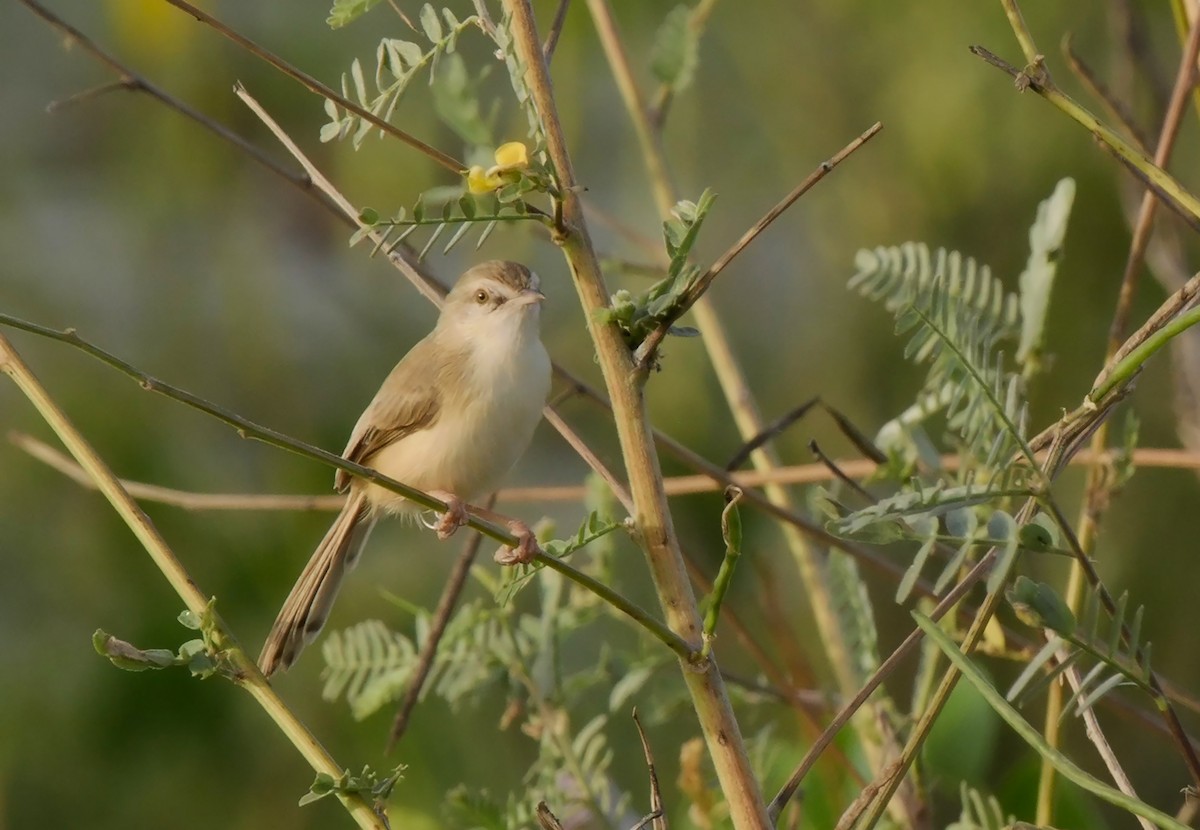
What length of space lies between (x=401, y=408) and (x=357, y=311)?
6.09 feet

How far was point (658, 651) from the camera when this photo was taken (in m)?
1.70

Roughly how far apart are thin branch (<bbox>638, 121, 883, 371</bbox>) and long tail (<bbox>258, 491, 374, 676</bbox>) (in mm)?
1084

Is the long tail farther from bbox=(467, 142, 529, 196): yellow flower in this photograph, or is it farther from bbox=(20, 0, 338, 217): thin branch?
bbox=(467, 142, 529, 196): yellow flower

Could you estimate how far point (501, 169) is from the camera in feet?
3.12

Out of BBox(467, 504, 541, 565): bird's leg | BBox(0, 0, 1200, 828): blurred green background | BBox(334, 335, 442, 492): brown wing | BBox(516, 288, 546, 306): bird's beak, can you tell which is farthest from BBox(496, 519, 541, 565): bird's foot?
BBox(0, 0, 1200, 828): blurred green background

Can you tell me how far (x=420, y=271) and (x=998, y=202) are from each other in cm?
243

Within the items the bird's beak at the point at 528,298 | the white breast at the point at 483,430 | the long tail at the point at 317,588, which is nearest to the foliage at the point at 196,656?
the long tail at the point at 317,588

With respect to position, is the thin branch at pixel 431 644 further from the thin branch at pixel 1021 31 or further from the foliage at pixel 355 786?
the thin branch at pixel 1021 31

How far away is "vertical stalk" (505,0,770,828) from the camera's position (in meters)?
0.98

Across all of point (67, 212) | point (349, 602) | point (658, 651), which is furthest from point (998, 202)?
point (67, 212)

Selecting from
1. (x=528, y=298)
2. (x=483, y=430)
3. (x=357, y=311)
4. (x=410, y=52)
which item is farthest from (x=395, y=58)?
(x=357, y=311)

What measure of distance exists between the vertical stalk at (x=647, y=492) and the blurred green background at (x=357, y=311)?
181 cm

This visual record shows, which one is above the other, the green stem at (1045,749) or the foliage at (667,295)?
the foliage at (667,295)

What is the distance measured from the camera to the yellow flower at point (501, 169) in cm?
95
